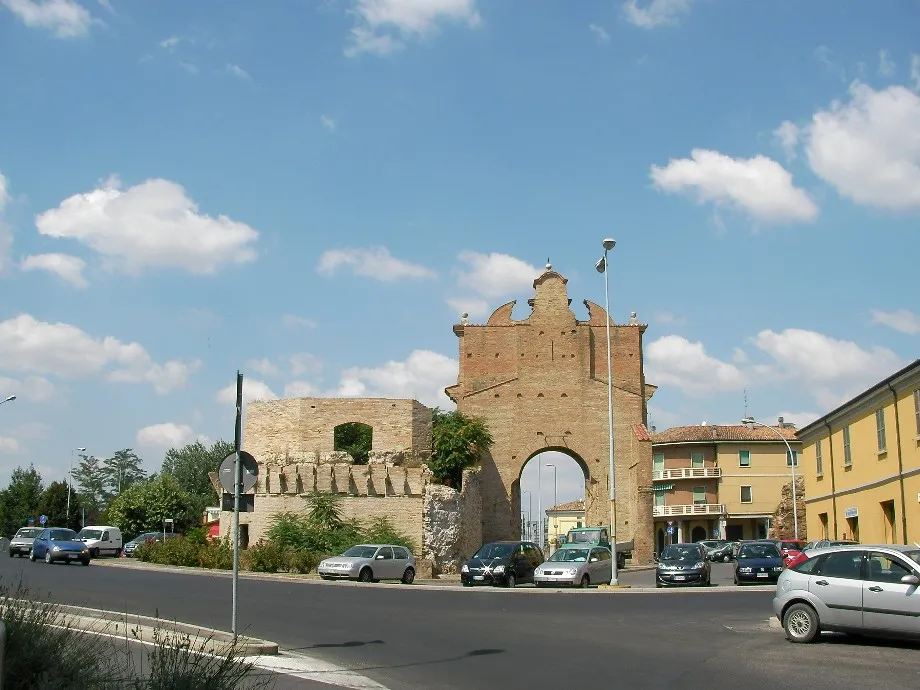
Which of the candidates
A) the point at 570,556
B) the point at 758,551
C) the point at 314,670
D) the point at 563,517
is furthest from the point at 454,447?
the point at 563,517

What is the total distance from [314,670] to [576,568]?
19851 millimetres

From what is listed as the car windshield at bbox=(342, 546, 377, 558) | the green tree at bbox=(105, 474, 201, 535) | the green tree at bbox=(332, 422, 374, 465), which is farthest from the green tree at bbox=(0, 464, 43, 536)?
the car windshield at bbox=(342, 546, 377, 558)

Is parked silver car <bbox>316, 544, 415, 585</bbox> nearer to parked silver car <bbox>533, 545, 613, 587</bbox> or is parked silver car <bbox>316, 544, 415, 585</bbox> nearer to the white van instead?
parked silver car <bbox>533, 545, 613, 587</bbox>

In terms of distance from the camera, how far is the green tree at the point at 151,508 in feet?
226

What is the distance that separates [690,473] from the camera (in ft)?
257

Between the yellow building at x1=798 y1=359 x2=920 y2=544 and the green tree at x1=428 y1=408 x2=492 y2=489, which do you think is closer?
the yellow building at x1=798 y1=359 x2=920 y2=544

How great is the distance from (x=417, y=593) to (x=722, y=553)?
34.9 m

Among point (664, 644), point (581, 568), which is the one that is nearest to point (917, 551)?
point (664, 644)

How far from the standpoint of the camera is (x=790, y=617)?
1463 cm

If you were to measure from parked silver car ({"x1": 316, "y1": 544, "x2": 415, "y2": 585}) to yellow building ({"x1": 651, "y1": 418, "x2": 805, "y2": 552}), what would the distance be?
4662 centimetres

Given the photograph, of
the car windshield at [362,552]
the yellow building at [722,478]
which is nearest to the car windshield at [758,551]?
the car windshield at [362,552]

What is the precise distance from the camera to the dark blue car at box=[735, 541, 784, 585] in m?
30.5

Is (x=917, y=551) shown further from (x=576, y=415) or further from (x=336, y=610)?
(x=576, y=415)

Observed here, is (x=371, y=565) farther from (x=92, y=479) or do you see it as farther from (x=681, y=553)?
(x=92, y=479)
